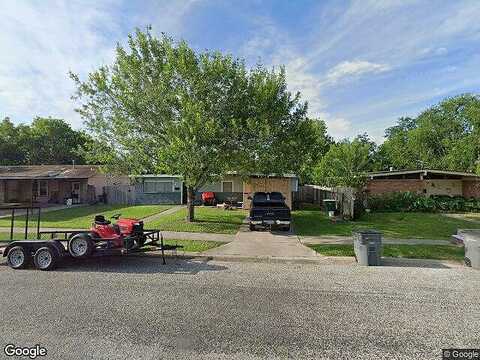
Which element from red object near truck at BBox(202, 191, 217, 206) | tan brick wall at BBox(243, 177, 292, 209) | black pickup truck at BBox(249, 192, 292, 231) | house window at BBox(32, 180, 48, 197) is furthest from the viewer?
house window at BBox(32, 180, 48, 197)

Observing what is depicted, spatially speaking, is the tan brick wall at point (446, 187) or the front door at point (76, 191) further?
the front door at point (76, 191)

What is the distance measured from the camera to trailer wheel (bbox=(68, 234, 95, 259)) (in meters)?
8.16

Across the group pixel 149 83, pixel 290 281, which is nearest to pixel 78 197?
pixel 149 83

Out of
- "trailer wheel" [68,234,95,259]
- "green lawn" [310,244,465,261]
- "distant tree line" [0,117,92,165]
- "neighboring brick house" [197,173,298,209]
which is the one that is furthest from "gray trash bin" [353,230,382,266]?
"distant tree line" [0,117,92,165]

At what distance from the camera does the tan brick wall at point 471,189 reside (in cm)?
2620

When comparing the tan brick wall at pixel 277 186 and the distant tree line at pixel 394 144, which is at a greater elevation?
the distant tree line at pixel 394 144

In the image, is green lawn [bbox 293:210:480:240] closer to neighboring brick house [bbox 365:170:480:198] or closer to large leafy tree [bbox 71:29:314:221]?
large leafy tree [bbox 71:29:314:221]

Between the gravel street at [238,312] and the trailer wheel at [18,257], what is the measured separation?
312mm

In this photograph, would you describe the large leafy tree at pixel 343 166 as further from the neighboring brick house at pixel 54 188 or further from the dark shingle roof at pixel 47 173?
the neighboring brick house at pixel 54 188

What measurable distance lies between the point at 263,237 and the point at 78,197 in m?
23.0

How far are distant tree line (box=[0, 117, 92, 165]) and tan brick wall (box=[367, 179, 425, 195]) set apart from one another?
124 ft

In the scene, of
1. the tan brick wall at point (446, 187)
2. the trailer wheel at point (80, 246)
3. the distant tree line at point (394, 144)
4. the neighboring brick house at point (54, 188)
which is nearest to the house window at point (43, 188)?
the neighboring brick house at point (54, 188)

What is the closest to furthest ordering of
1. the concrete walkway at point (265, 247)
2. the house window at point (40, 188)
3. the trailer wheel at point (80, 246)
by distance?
1. the trailer wheel at point (80, 246)
2. the concrete walkway at point (265, 247)
3. the house window at point (40, 188)

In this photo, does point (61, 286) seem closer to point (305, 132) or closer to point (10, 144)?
point (305, 132)
